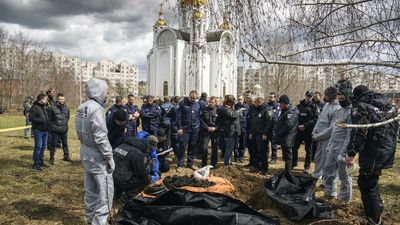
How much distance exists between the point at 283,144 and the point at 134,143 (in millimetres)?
3623

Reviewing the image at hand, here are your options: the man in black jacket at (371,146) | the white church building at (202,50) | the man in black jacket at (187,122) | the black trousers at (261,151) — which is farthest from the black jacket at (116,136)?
the man in black jacket at (371,146)

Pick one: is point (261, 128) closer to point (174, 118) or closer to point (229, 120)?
point (229, 120)

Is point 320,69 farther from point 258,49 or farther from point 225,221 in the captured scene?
point 225,221

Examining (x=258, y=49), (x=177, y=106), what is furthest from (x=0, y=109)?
(x=258, y=49)

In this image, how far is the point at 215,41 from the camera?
374cm

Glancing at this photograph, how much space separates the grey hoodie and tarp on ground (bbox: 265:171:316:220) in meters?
2.31

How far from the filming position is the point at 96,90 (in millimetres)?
3908

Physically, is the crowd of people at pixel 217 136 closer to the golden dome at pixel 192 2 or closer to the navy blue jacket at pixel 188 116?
the navy blue jacket at pixel 188 116

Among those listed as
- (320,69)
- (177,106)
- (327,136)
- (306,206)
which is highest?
(320,69)

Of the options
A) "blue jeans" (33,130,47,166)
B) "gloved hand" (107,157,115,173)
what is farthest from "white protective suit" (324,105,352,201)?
"blue jeans" (33,130,47,166)

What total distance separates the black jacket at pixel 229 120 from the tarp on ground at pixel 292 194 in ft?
9.69

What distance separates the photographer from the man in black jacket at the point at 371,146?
12.1 ft

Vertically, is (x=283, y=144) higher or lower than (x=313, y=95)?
lower

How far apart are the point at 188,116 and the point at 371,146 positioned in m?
4.56
